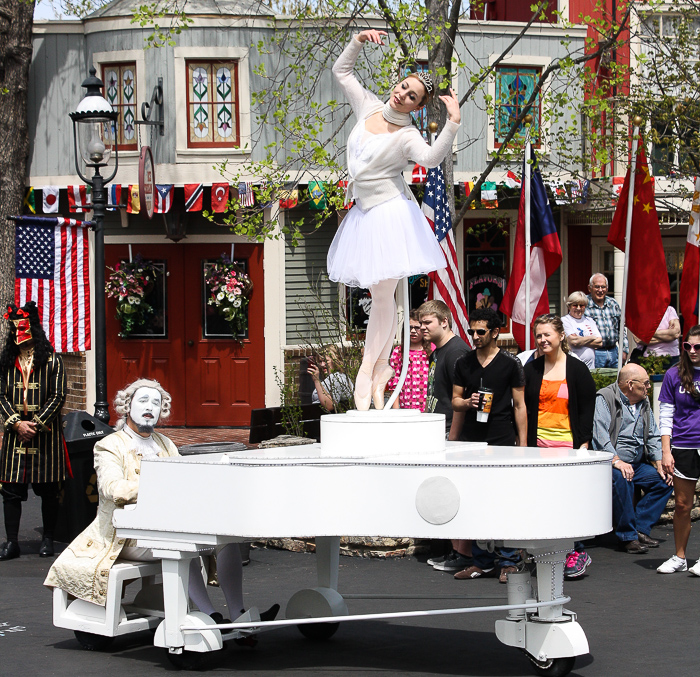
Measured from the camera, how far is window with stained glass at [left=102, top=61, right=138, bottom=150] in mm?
17141

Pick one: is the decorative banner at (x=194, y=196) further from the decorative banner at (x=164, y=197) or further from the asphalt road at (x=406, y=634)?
the asphalt road at (x=406, y=634)

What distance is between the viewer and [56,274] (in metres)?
11.3

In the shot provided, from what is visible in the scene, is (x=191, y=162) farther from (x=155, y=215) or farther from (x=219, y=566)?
(x=219, y=566)

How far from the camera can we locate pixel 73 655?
247 inches

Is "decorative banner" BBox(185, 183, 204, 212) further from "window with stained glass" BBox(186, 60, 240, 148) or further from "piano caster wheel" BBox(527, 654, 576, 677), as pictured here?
"piano caster wheel" BBox(527, 654, 576, 677)

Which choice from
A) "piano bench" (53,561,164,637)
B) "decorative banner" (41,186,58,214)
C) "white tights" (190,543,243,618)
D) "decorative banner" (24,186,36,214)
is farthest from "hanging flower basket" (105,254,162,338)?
"white tights" (190,543,243,618)

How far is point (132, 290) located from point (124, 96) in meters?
2.98

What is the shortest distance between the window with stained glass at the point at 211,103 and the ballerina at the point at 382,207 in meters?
10.9

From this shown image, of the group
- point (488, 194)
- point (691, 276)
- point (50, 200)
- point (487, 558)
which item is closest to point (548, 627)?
point (487, 558)

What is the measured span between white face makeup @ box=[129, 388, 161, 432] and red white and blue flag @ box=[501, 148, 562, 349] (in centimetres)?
538

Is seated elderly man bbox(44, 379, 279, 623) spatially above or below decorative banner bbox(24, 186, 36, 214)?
below

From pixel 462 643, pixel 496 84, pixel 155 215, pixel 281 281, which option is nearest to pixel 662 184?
pixel 496 84

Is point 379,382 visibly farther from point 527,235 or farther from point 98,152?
point 98,152

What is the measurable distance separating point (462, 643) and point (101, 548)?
211 centimetres
